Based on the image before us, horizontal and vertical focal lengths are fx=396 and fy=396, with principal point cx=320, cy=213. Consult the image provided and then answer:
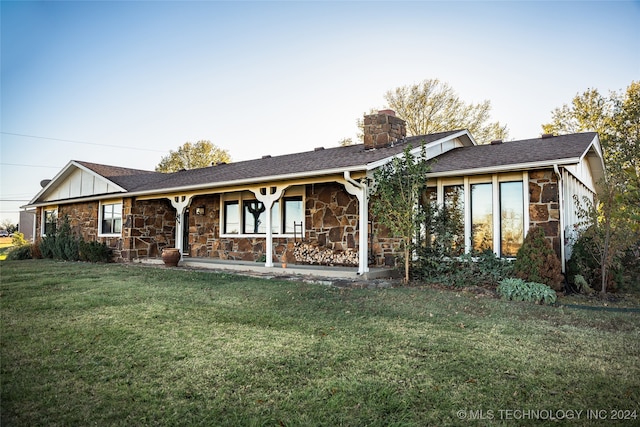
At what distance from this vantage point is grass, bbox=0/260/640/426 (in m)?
2.82

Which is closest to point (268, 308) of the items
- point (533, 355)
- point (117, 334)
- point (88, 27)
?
point (117, 334)

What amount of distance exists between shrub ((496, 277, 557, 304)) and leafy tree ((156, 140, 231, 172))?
87.1 ft

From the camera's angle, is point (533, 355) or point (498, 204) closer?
point (533, 355)

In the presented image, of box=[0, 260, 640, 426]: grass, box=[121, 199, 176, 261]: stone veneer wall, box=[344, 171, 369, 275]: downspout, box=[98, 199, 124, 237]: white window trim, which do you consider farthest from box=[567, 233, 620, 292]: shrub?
box=[98, 199, 124, 237]: white window trim

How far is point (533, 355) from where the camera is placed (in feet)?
12.7

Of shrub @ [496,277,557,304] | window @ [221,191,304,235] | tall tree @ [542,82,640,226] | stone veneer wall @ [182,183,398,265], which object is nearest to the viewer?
shrub @ [496,277,557,304]

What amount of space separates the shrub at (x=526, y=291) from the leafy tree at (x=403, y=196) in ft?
6.49

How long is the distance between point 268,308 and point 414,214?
369 cm

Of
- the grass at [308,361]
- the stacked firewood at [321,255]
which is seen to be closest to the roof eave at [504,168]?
the grass at [308,361]

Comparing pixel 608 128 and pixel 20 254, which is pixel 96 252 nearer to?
pixel 20 254

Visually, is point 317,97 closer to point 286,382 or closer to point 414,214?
point 414,214

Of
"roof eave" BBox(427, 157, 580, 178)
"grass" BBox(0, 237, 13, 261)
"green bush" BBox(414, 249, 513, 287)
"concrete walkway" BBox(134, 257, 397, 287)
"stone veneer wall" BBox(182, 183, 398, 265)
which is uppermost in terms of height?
"roof eave" BBox(427, 157, 580, 178)

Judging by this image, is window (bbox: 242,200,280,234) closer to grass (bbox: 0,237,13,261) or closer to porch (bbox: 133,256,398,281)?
porch (bbox: 133,256,398,281)

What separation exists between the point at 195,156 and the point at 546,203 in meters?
27.2
